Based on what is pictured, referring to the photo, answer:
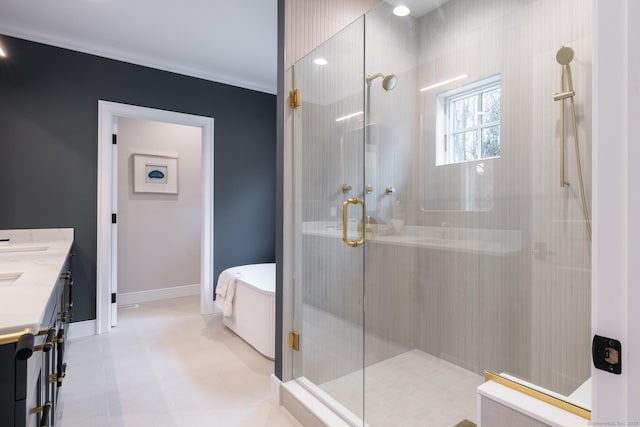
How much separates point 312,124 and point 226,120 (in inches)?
83.2

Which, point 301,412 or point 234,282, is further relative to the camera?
point 234,282

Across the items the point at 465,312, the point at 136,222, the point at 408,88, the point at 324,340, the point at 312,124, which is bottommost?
the point at 324,340

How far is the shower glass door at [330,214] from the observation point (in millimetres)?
1866

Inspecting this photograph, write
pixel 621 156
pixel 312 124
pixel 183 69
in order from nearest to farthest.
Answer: pixel 621 156
pixel 312 124
pixel 183 69

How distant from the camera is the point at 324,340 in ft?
6.42

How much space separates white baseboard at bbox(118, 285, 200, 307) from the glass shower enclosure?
296cm

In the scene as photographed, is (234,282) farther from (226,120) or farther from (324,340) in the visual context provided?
(226,120)

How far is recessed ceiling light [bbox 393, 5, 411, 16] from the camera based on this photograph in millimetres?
1927

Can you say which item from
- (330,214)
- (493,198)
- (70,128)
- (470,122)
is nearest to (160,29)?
(70,128)

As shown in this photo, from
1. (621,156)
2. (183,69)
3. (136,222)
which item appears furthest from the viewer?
(136,222)

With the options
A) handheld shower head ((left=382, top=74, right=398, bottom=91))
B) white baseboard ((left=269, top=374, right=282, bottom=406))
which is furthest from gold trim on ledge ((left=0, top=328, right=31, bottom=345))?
handheld shower head ((left=382, top=74, right=398, bottom=91))

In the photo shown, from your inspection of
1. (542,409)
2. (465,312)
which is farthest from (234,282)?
(542,409)

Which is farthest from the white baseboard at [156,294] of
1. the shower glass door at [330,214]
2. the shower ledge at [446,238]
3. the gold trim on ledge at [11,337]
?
the gold trim on ledge at [11,337]

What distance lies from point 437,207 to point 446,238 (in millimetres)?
195
